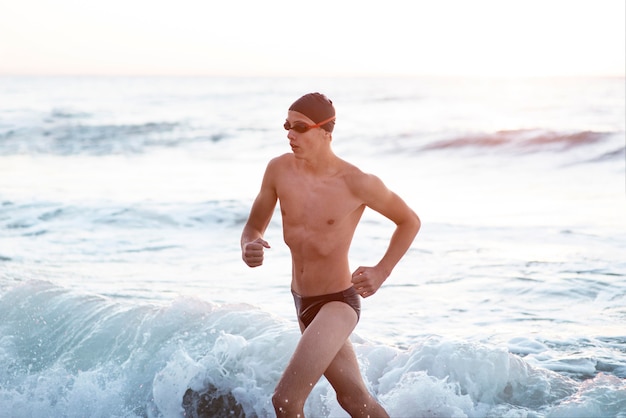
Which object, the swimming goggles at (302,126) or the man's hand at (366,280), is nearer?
the man's hand at (366,280)

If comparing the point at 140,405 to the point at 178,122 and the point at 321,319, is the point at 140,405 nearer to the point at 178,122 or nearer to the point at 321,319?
the point at 321,319

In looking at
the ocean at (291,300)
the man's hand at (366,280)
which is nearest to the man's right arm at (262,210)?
the man's hand at (366,280)

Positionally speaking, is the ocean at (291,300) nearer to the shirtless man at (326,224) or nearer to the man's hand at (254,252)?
the shirtless man at (326,224)

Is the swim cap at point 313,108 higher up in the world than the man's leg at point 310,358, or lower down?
higher up

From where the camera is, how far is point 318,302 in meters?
4.88

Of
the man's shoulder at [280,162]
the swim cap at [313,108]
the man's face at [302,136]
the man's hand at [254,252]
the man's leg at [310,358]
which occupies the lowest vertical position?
the man's leg at [310,358]

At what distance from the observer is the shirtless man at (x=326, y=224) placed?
15.5 feet

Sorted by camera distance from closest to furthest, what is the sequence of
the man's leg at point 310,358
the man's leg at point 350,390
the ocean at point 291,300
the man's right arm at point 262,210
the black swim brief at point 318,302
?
the man's leg at point 310,358, the man's leg at point 350,390, the black swim brief at point 318,302, the man's right arm at point 262,210, the ocean at point 291,300

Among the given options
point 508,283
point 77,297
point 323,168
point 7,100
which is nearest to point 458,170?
point 508,283

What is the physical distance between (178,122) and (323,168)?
36.1 metres

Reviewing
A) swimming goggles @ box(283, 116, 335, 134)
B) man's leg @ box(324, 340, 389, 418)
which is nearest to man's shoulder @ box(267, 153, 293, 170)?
swimming goggles @ box(283, 116, 335, 134)

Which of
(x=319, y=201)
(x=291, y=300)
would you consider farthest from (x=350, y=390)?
(x=291, y=300)

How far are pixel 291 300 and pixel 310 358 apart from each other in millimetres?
5002

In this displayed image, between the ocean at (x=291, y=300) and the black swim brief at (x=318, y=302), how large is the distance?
5.14 feet
